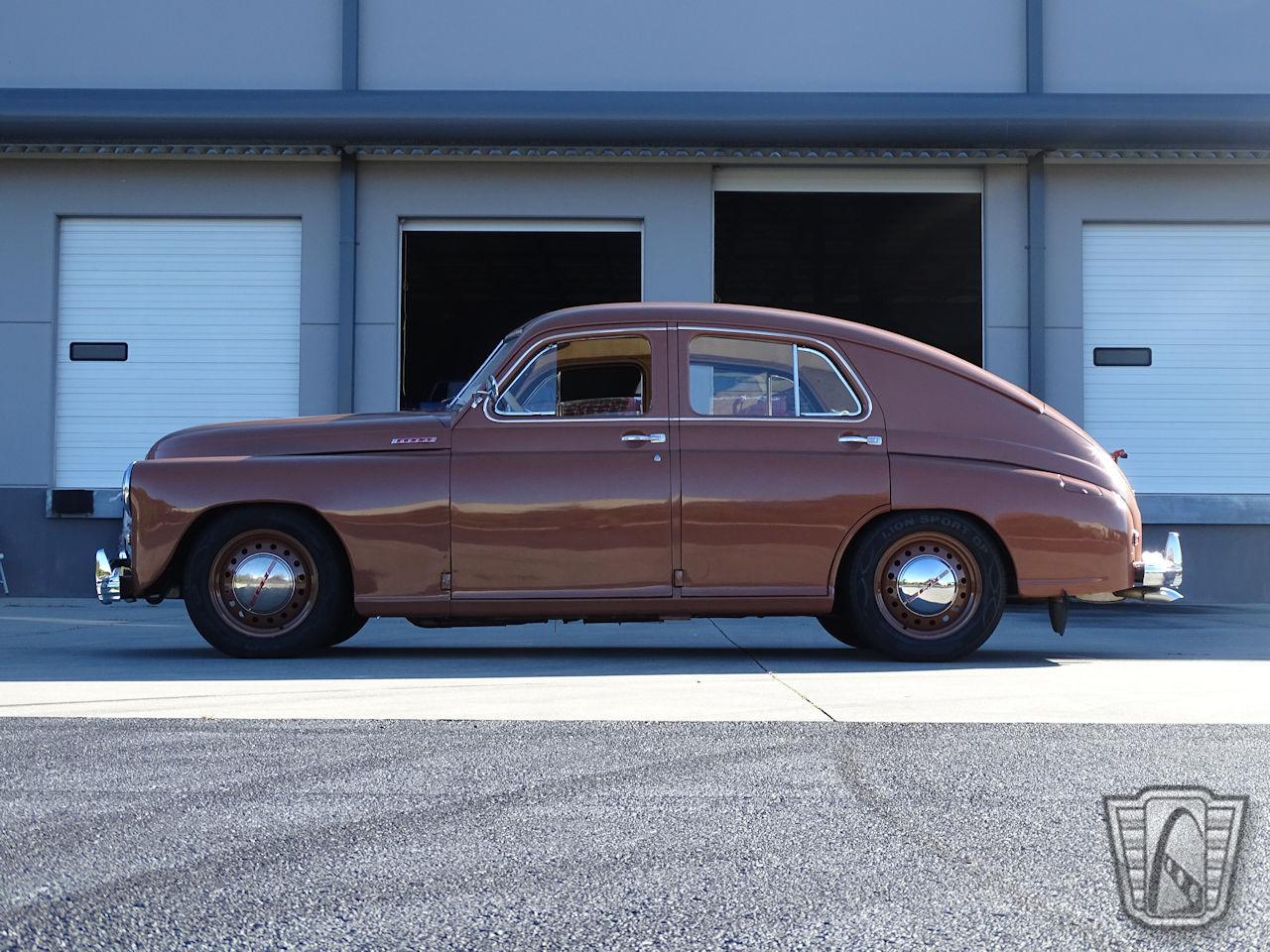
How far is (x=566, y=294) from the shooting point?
19.8 metres

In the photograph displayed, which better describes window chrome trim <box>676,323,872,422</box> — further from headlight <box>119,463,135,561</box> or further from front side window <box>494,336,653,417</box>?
headlight <box>119,463,135,561</box>

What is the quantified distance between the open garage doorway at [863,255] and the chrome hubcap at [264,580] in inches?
332

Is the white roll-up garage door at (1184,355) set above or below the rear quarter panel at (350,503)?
above

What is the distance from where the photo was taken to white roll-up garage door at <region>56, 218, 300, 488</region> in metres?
15.2

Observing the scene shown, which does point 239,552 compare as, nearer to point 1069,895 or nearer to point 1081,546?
point 1081,546

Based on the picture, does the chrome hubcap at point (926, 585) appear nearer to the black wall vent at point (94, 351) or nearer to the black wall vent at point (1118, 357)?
the black wall vent at point (1118, 357)

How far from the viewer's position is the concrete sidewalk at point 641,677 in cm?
611

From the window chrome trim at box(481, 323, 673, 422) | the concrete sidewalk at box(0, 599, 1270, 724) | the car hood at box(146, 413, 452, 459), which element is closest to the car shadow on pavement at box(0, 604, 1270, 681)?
the concrete sidewalk at box(0, 599, 1270, 724)

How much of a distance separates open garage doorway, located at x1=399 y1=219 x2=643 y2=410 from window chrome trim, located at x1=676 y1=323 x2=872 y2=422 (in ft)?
16.4

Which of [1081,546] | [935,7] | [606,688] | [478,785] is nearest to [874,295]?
[935,7]

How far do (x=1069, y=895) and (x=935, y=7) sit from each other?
1320cm

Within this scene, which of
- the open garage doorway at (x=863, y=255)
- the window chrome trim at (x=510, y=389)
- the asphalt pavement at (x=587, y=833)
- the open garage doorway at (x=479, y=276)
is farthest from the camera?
the open garage doorway at (x=863, y=255)

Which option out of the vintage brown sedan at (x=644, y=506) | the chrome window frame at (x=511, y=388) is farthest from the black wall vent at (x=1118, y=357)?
the chrome window frame at (x=511, y=388)

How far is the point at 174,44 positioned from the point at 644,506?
9459 millimetres
